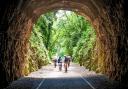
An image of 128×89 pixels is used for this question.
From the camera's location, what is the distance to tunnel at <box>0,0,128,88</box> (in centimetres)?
2194

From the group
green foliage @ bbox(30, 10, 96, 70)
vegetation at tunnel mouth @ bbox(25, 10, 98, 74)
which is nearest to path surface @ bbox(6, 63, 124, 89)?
vegetation at tunnel mouth @ bbox(25, 10, 98, 74)

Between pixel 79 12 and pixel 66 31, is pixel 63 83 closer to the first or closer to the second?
pixel 79 12

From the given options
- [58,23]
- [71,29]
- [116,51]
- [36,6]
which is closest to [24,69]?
[36,6]

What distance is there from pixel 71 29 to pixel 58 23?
43.0ft

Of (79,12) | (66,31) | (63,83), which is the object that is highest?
(66,31)

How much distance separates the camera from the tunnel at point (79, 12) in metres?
21.9

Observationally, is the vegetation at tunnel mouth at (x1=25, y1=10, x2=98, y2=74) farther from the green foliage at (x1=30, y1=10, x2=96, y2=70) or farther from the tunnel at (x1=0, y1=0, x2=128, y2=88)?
the tunnel at (x1=0, y1=0, x2=128, y2=88)

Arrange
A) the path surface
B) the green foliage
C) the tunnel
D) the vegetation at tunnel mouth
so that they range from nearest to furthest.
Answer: the tunnel, the path surface, the vegetation at tunnel mouth, the green foliage

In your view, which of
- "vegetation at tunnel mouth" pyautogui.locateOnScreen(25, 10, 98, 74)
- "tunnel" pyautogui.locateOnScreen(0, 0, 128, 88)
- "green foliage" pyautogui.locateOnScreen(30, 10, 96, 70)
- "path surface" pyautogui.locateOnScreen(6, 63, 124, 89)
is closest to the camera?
"tunnel" pyautogui.locateOnScreen(0, 0, 128, 88)

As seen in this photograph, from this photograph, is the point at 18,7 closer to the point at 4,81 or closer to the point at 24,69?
the point at 4,81

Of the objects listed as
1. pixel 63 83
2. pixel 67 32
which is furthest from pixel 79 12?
pixel 67 32

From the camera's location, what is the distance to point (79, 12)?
123ft

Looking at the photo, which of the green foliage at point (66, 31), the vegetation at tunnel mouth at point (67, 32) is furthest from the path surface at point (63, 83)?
the green foliage at point (66, 31)

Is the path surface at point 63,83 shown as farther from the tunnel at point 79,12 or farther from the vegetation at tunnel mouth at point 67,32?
the vegetation at tunnel mouth at point 67,32
